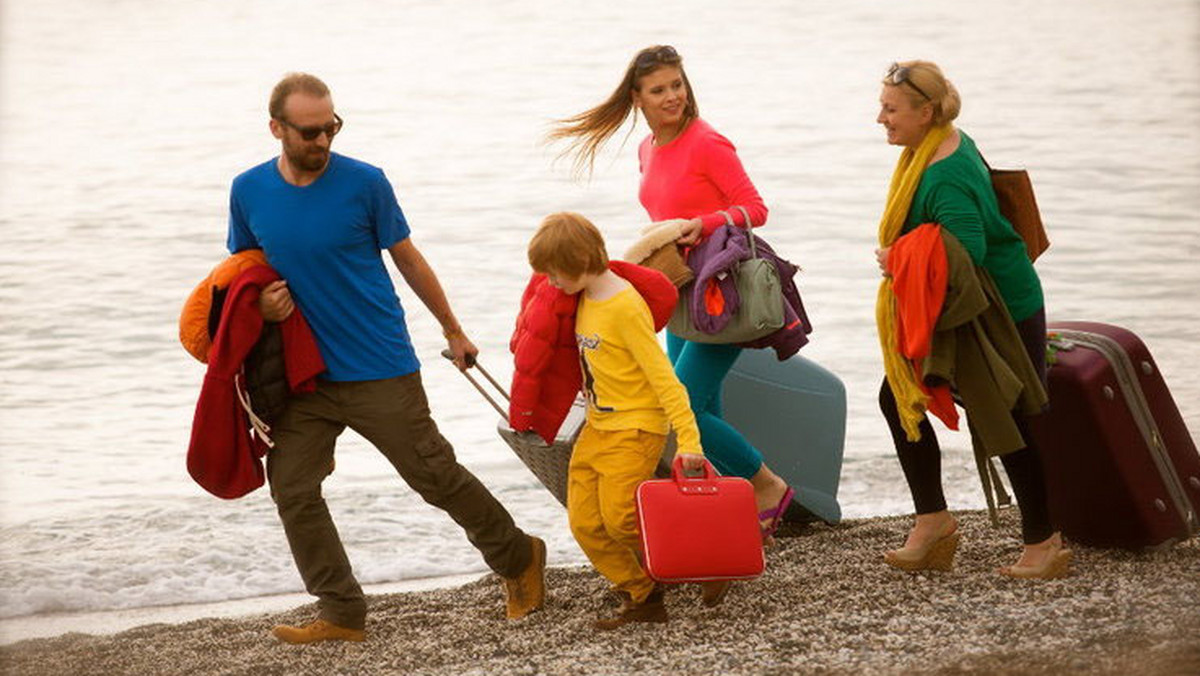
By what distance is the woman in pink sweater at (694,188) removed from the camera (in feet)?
19.1

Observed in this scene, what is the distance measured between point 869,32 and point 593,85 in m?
6.61

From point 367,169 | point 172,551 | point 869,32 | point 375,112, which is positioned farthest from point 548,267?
point 869,32

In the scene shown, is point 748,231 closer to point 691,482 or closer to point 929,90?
point 929,90

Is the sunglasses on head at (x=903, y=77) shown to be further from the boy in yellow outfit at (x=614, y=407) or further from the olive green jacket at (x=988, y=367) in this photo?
the boy in yellow outfit at (x=614, y=407)

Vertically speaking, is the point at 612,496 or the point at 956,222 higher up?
the point at 956,222

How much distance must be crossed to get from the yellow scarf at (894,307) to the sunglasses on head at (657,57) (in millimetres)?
814

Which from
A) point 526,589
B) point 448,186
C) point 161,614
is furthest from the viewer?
point 448,186

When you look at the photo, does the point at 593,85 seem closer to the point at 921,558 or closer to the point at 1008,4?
the point at 1008,4

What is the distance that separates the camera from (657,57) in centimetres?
584

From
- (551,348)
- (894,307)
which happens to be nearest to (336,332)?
(551,348)

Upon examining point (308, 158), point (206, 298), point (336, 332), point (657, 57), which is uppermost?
point (657, 57)

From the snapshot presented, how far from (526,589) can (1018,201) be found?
1.81 meters

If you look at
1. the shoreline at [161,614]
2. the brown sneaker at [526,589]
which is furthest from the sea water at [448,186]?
the brown sneaker at [526,589]

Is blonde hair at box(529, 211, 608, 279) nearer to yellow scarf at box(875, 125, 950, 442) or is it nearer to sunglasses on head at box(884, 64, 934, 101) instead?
yellow scarf at box(875, 125, 950, 442)
